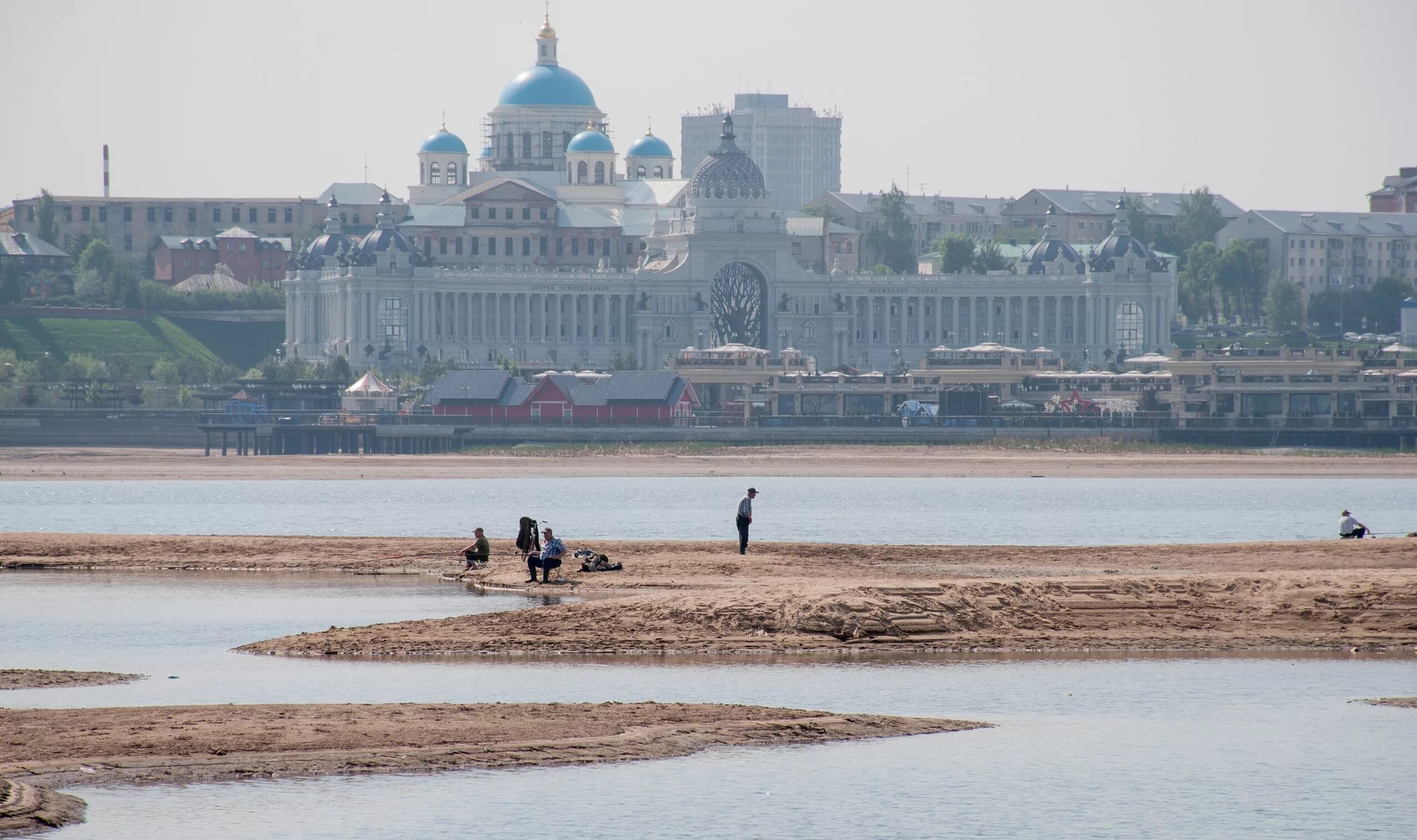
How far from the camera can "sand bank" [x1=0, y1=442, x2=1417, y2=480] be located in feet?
357

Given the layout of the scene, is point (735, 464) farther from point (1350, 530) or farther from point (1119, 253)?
point (1119, 253)

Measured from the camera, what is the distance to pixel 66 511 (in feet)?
266

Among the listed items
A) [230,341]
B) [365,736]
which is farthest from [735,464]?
[230,341]

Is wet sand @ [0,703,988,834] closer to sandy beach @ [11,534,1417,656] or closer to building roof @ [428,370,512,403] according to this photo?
sandy beach @ [11,534,1417,656]

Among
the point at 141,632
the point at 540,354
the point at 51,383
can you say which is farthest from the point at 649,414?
the point at 141,632

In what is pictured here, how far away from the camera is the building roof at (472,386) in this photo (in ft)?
449

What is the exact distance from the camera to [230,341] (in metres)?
197

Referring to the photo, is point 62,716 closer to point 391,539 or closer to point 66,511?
point 391,539

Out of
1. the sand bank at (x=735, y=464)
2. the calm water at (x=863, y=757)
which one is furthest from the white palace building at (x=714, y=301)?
the calm water at (x=863, y=757)

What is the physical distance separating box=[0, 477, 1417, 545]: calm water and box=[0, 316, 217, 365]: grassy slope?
7633 cm

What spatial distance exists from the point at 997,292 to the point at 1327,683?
159 meters

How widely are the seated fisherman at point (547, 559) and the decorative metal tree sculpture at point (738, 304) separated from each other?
5633 inches

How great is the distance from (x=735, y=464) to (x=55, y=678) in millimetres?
82701

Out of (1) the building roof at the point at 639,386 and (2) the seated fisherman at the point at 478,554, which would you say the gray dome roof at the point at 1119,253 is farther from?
(2) the seated fisherman at the point at 478,554
